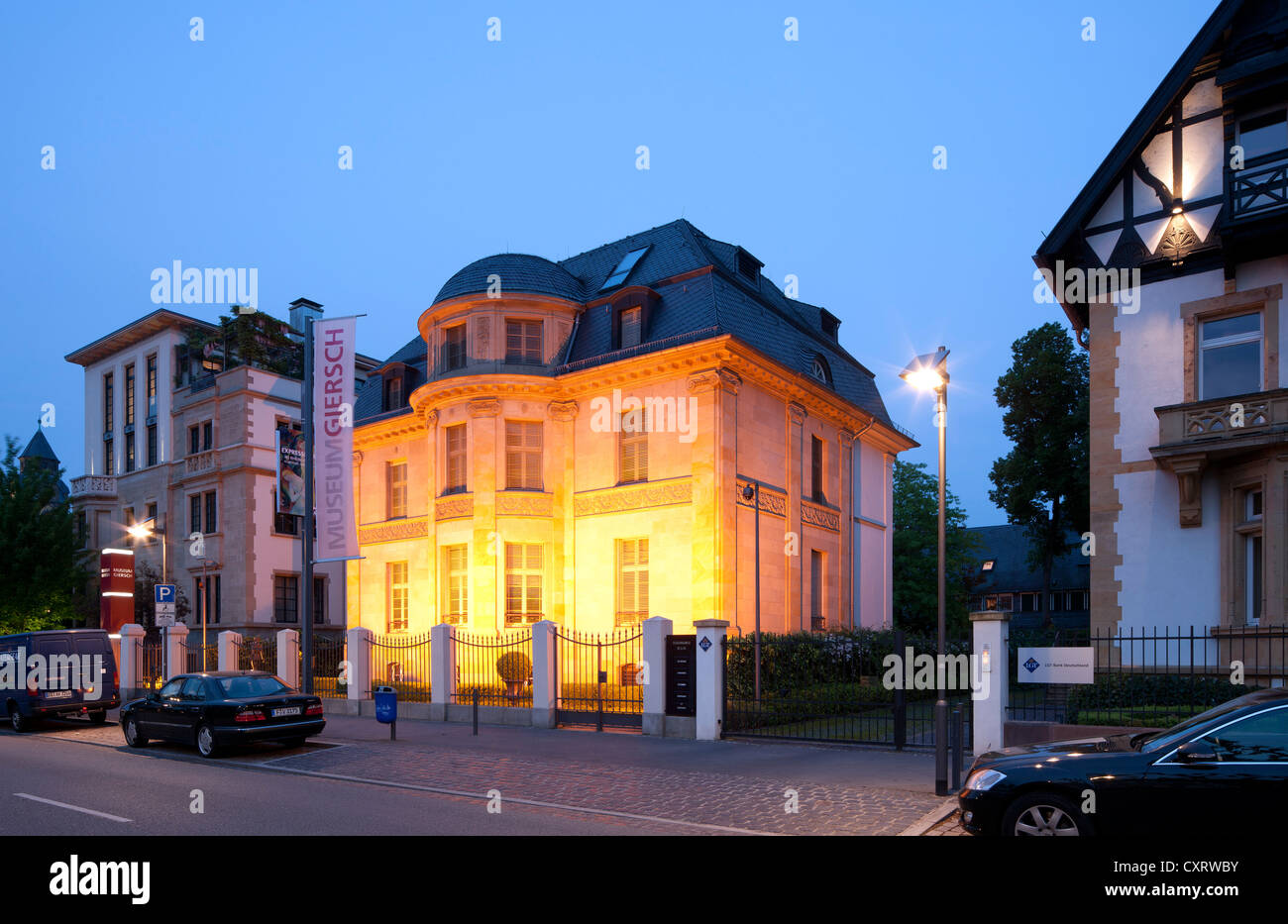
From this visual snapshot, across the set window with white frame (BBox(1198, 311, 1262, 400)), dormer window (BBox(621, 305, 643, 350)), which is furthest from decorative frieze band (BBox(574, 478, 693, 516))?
Result: window with white frame (BBox(1198, 311, 1262, 400))

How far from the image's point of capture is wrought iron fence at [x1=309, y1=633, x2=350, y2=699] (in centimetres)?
2500

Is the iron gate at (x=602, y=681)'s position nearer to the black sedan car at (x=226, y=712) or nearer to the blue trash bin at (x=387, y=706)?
the blue trash bin at (x=387, y=706)

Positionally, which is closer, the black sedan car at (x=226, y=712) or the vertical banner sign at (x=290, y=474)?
the black sedan car at (x=226, y=712)

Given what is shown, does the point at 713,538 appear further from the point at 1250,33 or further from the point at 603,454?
the point at 1250,33

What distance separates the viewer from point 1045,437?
4122 centimetres

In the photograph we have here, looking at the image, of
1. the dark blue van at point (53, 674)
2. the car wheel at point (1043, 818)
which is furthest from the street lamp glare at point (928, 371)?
the dark blue van at point (53, 674)

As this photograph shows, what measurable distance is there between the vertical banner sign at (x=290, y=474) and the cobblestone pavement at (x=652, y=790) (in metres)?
6.72

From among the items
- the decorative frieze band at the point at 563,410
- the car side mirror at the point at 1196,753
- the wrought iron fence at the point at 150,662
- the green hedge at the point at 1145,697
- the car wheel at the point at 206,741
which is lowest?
the wrought iron fence at the point at 150,662

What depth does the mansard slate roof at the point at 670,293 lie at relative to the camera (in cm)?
2753

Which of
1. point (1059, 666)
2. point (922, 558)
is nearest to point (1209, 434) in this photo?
point (1059, 666)

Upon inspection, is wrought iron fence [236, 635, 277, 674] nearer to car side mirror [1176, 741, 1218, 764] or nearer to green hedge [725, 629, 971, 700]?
green hedge [725, 629, 971, 700]

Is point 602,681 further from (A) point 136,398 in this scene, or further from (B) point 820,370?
(A) point 136,398

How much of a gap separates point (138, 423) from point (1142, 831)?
5232 centimetres
